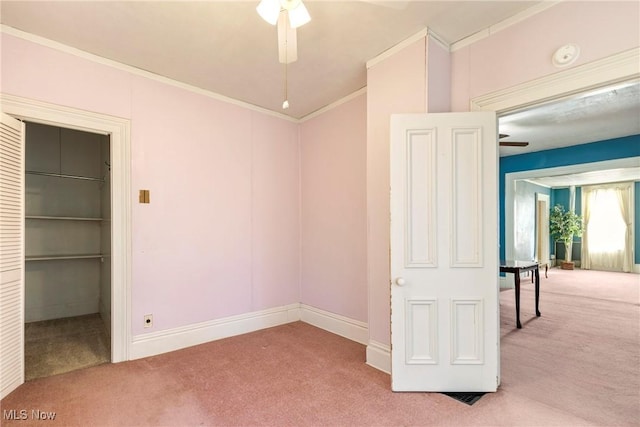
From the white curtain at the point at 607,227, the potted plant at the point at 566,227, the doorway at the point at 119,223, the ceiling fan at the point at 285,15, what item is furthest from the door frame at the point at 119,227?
the white curtain at the point at 607,227

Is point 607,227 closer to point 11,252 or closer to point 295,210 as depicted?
point 295,210

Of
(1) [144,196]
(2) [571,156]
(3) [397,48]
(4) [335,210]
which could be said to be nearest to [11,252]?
(1) [144,196]

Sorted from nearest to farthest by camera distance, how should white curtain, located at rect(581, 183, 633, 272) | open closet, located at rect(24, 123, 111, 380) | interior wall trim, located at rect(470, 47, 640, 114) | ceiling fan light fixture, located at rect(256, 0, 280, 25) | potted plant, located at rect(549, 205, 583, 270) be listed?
1. ceiling fan light fixture, located at rect(256, 0, 280, 25)
2. interior wall trim, located at rect(470, 47, 640, 114)
3. open closet, located at rect(24, 123, 111, 380)
4. white curtain, located at rect(581, 183, 633, 272)
5. potted plant, located at rect(549, 205, 583, 270)

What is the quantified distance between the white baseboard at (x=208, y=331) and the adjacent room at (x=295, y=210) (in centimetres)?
2

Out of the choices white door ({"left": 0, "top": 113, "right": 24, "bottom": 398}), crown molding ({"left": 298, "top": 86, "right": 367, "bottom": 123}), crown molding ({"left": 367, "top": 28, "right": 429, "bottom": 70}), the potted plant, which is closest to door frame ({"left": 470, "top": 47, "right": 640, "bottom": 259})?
crown molding ({"left": 367, "top": 28, "right": 429, "bottom": 70})

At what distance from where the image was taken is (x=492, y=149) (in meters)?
2.18

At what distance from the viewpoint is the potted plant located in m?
8.84

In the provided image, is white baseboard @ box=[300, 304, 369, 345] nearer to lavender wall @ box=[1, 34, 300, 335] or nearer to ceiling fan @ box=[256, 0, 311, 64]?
lavender wall @ box=[1, 34, 300, 335]

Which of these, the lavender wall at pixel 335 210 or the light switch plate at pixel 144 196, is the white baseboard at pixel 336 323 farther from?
the light switch plate at pixel 144 196

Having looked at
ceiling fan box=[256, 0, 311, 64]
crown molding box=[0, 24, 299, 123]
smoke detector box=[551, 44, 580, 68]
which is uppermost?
crown molding box=[0, 24, 299, 123]

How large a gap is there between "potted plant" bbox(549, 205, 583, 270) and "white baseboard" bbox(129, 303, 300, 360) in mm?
8832

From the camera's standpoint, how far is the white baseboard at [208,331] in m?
2.87

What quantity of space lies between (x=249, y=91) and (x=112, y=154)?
147cm

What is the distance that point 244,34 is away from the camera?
235cm
